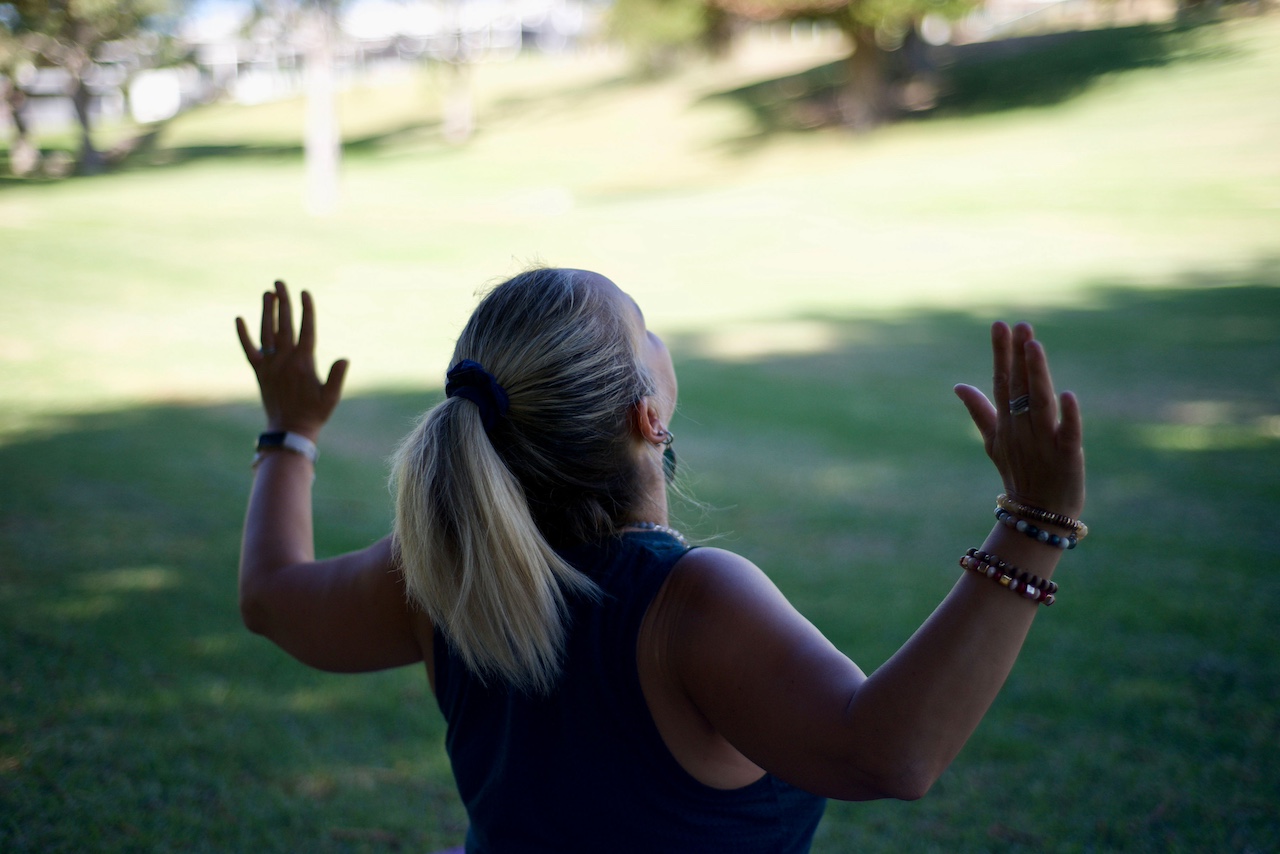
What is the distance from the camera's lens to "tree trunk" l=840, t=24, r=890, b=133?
30500 millimetres

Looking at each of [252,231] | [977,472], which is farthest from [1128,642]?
[252,231]

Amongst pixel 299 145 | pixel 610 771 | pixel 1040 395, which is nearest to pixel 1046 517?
pixel 1040 395

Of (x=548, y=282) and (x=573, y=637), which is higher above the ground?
(x=548, y=282)

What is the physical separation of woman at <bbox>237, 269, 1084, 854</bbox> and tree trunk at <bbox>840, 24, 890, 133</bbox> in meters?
30.6

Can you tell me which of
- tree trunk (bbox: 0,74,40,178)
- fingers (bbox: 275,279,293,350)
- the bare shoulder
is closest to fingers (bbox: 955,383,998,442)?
the bare shoulder

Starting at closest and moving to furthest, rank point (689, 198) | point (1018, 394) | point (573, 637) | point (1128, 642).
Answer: point (1018, 394) < point (573, 637) < point (1128, 642) < point (689, 198)

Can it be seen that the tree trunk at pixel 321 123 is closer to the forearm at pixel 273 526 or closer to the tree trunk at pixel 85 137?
the tree trunk at pixel 85 137

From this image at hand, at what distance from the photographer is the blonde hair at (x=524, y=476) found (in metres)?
1.46

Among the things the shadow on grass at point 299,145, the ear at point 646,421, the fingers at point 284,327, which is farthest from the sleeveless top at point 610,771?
the shadow on grass at point 299,145

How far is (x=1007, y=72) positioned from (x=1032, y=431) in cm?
3444

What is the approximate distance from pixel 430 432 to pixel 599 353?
278mm

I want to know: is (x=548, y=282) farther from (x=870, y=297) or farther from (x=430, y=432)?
(x=870, y=297)

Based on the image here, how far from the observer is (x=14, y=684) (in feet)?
11.9

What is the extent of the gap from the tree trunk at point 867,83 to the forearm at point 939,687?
30.9 m
